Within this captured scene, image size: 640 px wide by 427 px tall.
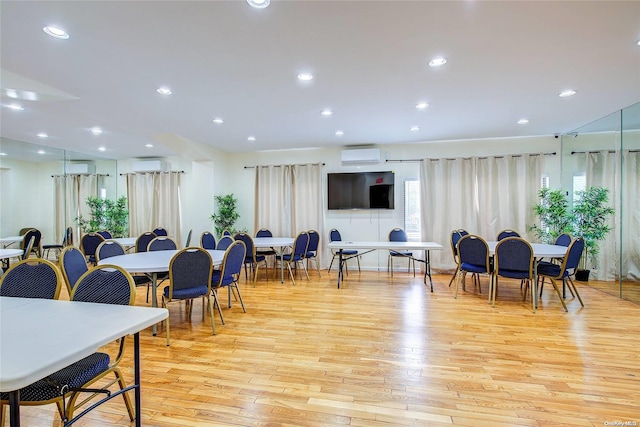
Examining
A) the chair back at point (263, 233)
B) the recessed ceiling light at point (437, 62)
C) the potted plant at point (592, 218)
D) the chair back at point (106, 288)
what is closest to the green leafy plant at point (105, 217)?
the chair back at point (263, 233)

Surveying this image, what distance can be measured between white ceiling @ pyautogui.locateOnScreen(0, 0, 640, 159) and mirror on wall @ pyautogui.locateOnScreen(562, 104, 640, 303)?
51cm

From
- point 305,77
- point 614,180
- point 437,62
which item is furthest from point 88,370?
point 614,180

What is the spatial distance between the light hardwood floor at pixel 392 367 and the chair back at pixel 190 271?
50 centimetres

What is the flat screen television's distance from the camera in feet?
19.8

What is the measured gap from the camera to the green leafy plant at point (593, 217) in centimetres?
470

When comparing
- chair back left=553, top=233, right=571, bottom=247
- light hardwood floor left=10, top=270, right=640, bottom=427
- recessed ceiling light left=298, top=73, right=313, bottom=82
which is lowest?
light hardwood floor left=10, top=270, right=640, bottom=427

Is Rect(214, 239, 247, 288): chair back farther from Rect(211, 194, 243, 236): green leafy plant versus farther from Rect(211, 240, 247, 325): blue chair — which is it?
Rect(211, 194, 243, 236): green leafy plant

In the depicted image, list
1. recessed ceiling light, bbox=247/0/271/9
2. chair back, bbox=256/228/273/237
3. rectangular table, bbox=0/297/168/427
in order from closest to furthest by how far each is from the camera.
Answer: rectangular table, bbox=0/297/168/427
recessed ceiling light, bbox=247/0/271/9
chair back, bbox=256/228/273/237

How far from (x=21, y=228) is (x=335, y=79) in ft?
24.8

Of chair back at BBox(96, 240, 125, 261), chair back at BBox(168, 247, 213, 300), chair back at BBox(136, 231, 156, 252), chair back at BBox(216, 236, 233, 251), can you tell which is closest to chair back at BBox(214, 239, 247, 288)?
chair back at BBox(168, 247, 213, 300)

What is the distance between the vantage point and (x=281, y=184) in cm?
652

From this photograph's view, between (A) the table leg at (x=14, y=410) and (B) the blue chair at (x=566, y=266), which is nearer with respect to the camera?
(A) the table leg at (x=14, y=410)

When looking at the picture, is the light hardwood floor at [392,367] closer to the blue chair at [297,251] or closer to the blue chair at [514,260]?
the blue chair at [514,260]

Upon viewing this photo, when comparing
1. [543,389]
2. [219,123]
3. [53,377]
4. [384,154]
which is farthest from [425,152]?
[53,377]
